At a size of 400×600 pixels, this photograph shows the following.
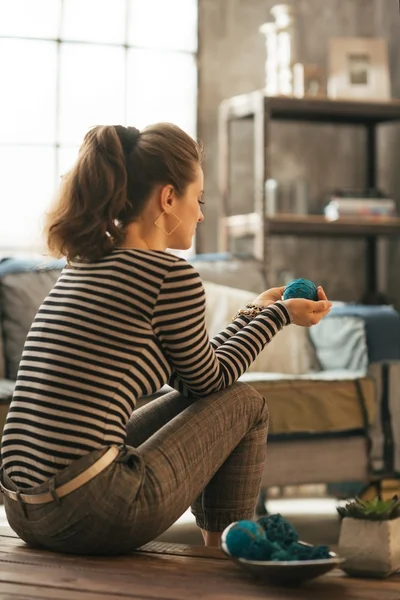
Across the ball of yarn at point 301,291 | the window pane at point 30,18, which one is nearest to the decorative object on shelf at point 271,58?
the window pane at point 30,18

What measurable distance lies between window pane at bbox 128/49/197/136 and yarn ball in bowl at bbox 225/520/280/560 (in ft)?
9.51

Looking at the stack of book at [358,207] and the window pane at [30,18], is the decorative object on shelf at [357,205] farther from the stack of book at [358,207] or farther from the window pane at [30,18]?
the window pane at [30,18]

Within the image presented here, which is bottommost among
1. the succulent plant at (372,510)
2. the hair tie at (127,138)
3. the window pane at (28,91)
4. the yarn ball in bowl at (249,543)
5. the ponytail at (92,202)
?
the yarn ball in bowl at (249,543)

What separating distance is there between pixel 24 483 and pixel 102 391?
0.21m

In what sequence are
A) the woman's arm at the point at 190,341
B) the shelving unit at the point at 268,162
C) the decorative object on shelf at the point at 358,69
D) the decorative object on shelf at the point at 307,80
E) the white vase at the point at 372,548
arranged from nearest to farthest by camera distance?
the white vase at the point at 372,548, the woman's arm at the point at 190,341, the shelving unit at the point at 268,162, the decorative object on shelf at the point at 307,80, the decorative object on shelf at the point at 358,69

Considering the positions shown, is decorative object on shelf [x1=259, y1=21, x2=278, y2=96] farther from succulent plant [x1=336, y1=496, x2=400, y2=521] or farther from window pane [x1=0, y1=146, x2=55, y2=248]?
succulent plant [x1=336, y1=496, x2=400, y2=521]

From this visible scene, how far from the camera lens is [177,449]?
1.68 meters

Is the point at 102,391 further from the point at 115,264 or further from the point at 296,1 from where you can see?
the point at 296,1

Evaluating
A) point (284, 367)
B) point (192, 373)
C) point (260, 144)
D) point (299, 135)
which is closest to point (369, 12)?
point (299, 135)

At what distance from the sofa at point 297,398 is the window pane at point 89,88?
1038 mm

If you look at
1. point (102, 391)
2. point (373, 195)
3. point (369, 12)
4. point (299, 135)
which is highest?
point (369, 12)

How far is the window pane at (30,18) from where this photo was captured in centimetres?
407

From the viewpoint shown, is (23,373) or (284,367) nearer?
(23,373)

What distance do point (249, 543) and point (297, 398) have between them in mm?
1378
